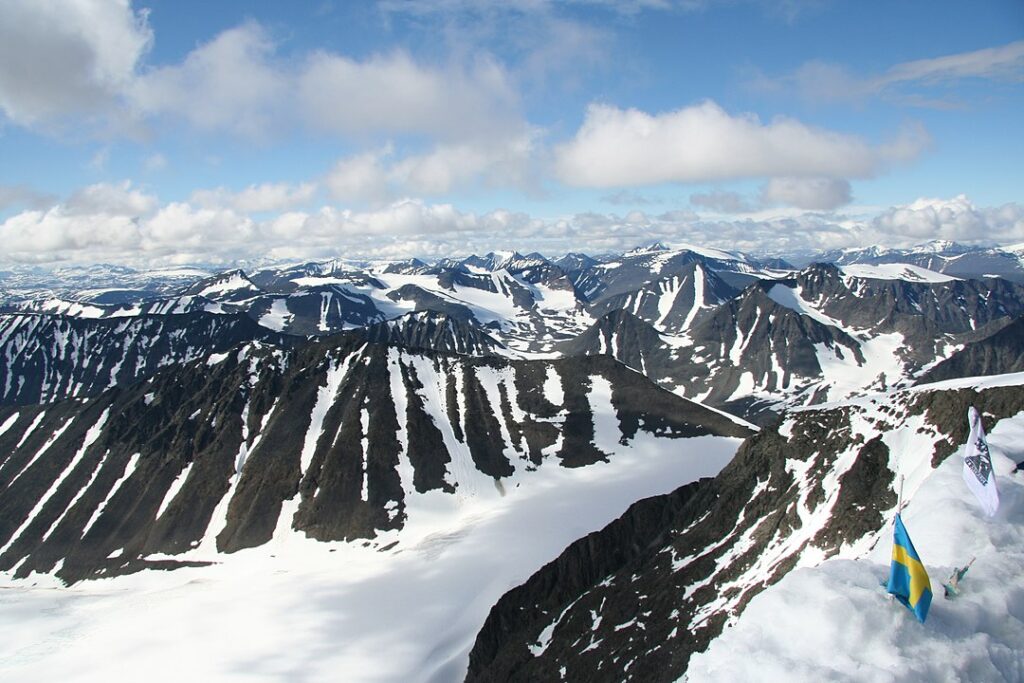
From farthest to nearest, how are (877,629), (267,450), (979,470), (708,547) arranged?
(267,450), (708,547), (979,470), (877,629)

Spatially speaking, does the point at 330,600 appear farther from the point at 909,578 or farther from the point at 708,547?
the point at 909,578

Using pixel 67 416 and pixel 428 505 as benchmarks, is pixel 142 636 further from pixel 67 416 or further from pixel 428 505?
pixel 67 416

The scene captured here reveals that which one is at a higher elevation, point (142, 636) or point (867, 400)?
point (867, 400)

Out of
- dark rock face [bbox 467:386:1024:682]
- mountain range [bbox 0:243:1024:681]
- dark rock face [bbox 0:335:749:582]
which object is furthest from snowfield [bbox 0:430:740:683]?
dark rock face [bbox 467:386:1024:682]

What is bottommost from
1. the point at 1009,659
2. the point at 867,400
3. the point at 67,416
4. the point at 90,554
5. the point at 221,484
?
the point at 90,554

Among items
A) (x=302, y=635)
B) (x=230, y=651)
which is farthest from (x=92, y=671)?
(x=302, y=635)

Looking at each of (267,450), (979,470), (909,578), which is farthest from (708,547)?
(267,450)
